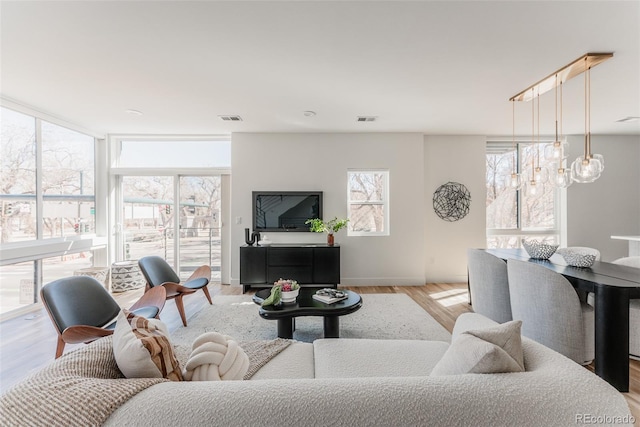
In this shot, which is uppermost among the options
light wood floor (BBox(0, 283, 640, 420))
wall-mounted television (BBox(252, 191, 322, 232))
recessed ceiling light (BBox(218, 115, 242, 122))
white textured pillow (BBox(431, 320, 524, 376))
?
recessed ceiling light (BBox(218, 115, 242, 122))

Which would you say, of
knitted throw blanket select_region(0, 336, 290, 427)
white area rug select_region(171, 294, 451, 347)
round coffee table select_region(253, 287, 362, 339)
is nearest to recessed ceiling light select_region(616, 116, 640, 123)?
white area rug select_region(171, 294, 451, 347)

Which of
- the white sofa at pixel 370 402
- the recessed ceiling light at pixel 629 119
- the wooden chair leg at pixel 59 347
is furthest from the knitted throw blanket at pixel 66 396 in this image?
the recessed ceiling light at pixel 629 119

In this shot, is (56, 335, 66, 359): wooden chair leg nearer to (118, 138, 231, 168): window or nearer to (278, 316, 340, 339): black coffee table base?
(278, 316, 340, 339): black coffee table base

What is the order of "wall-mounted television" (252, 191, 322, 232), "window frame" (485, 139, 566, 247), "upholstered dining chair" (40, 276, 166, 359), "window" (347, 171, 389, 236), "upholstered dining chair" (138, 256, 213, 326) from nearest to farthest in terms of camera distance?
"upholstered dining chair" (40, 276, 166, 359), "upholstered dining chair" (138, 256, 213, 326), "wall-mounted television" (252, 191, 322, 232), "window" (347, 171, 389, 236), "window frame" (485, 139, 566, 247)

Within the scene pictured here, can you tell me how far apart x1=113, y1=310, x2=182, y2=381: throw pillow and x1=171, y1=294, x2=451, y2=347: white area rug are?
1732mm

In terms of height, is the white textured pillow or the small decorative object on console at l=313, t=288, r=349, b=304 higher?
the white textured pillow

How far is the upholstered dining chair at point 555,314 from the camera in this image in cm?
213

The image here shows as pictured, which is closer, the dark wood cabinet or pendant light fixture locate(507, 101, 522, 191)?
pendant light fixture locate(507, 101, 522, 191)

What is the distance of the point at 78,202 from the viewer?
14.6 ft

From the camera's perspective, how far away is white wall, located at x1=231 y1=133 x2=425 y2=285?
4797 millimetres

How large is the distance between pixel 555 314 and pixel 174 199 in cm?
514

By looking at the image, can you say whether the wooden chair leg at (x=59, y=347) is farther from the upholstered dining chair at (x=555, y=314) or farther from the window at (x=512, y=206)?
the window at (x=512, y=206)

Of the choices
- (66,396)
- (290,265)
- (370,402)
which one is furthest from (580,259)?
(66,396)

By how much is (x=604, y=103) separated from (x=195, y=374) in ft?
16.3
